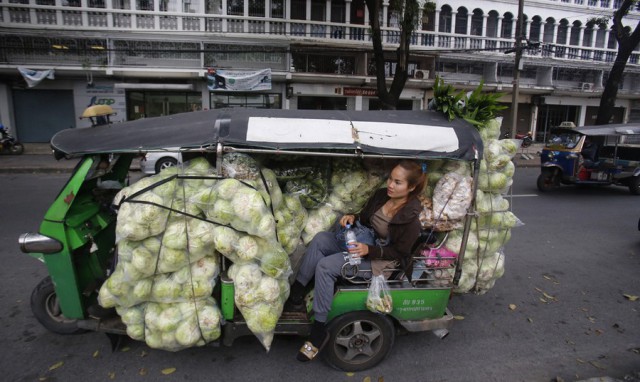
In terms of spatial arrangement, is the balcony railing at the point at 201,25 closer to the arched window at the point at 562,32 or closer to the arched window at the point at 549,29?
the arched window at the point at 549,29

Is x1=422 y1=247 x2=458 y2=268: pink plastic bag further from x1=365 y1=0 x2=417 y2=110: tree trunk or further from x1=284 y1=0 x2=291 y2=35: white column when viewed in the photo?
x1=284 y1=0 x2=291 y2=35: white column

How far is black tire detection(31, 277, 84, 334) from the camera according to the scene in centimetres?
322

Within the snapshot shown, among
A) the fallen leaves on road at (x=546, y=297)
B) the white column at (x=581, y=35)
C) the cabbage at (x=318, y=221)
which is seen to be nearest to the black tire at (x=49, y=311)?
the cabbage at (x=318, y=221)

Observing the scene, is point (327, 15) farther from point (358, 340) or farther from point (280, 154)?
point (358, 340)

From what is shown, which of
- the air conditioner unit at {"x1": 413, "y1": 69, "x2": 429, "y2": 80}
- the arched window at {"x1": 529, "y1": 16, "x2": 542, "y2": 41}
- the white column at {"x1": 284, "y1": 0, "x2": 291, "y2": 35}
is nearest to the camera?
the white column at {"x1": 284, "y1": 0, "x2": 291, "y2": 35}

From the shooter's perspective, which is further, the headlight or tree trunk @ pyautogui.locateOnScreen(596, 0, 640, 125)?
tree trunk @ pyautogui.locateOnScreen(596, 0, 640, 125)

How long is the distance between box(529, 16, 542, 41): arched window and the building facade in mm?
61

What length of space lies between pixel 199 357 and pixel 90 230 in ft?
4.59

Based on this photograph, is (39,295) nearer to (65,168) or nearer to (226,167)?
(226,167)

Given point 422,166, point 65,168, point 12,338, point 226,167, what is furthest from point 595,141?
point 65,168

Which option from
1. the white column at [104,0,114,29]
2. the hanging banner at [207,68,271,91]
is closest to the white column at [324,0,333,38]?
the hanging banner at [207,68,271,91]

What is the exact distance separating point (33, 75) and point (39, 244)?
18.7 meters

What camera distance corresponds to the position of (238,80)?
60.8ft

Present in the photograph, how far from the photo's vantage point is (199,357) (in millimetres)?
3084
